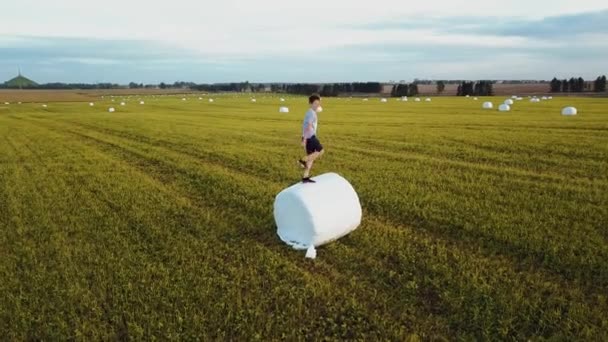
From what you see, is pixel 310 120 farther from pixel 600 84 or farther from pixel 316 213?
pixel 600 84

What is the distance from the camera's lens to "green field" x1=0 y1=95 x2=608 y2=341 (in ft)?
20.9

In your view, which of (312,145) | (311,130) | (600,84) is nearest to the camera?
(311,130)

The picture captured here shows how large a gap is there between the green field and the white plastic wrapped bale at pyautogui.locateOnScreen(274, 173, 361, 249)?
298 millimetres

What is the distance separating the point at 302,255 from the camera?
8.76 metres

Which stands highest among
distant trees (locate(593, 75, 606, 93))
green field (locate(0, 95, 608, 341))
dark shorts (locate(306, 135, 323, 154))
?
distant trees (locate(593, 75, 606, 93))

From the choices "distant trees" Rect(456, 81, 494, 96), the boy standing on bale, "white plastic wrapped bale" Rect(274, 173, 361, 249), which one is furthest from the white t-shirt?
"distant trees" Rect(456, 81, 494, 96)

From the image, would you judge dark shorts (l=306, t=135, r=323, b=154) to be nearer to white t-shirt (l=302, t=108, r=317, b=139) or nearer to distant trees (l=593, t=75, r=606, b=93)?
white t-shirt (l=302, t=108, r=317, b=139)

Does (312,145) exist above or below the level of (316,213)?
above

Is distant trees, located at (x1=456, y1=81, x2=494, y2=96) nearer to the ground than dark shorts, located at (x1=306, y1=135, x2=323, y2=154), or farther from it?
farther from it

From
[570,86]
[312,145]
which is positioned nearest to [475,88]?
[570,86]

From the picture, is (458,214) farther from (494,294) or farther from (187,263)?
(187,263)

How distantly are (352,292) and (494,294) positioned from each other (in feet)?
6.82

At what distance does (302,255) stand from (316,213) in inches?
32.9

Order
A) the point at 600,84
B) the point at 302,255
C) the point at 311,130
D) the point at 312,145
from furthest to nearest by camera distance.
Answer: the point at 600,84, the point at 312,145, the point at 311,130, the point at 302,255
